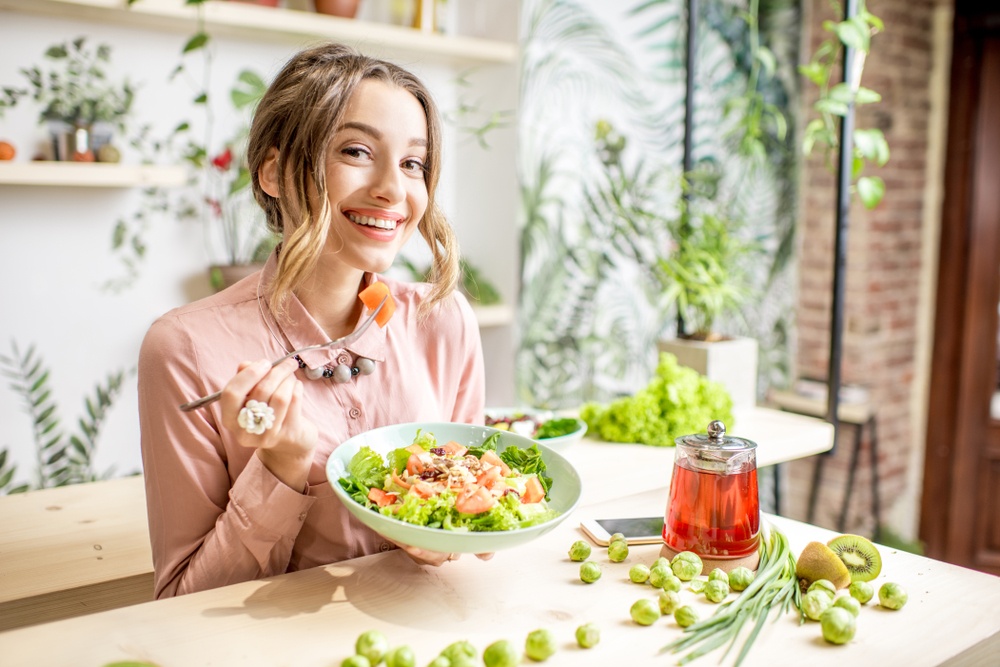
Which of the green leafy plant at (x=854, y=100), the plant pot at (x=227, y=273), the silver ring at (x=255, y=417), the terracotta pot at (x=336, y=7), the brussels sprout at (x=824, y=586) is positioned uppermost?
the terracotta pot at (x=336, y=7)

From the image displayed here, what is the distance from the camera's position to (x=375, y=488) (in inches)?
47.4

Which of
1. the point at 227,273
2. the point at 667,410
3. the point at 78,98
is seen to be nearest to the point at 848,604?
the point at 667,410

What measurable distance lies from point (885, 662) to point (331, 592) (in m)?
0.71

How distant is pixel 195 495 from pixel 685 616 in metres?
0.74

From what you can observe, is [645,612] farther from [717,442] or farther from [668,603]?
[717,442]

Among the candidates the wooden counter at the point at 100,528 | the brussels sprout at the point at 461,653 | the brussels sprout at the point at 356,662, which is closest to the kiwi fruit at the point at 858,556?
the wooden counter at the point at 100,528

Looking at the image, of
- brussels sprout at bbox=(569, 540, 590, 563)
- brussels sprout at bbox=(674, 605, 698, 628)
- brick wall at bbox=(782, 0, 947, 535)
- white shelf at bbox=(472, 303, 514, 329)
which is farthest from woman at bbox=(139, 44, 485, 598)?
brick wall at bbox=(782, 0, 947, 535)

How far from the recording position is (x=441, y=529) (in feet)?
3.54

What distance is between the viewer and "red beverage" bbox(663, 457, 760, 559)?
4.11 ft

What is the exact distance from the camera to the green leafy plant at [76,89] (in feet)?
8.71

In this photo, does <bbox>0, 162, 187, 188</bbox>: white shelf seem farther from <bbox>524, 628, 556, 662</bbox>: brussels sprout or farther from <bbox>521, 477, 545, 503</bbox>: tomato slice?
<bbox>524, 628, 556, 662</bbox>: brussels sprout

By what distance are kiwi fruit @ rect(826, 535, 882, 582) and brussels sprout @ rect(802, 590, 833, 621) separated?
14 cm

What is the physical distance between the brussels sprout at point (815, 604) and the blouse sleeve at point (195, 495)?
0.71m

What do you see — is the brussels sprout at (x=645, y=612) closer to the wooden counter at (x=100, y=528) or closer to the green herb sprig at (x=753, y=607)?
the green herb sprig at (x=753, y=607)
